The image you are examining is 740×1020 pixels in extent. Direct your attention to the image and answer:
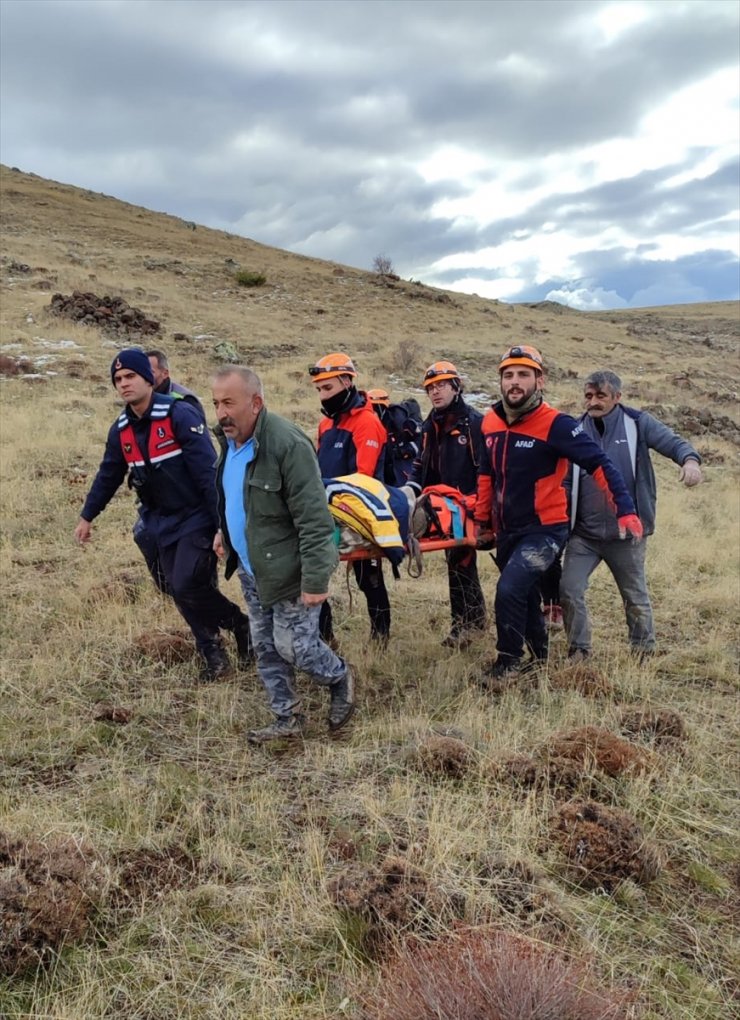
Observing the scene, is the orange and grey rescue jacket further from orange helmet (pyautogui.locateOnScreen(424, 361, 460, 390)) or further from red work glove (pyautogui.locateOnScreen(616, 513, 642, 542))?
orange helmet (pyautogui.locateOnScreen(424, 361, 460, 390))

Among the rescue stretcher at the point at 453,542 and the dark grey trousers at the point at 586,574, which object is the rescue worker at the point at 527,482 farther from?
the dark grey trousers at the point at 586,574

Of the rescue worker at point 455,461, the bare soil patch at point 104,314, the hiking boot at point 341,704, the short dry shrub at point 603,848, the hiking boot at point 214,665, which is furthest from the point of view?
the bare soil patch at point 104,314

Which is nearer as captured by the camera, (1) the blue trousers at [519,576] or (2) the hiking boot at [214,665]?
(1) the blue trousers at [519,576]

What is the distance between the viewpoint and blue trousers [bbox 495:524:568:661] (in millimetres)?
4750

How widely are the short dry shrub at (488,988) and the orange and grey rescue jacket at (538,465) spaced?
9.43ft

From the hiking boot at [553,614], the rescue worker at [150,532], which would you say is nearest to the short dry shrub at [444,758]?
the rescue worker at [150,532]

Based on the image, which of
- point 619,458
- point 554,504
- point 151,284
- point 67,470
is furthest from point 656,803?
point 151,284

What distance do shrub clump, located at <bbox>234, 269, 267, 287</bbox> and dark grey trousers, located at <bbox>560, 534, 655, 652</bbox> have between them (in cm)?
3017

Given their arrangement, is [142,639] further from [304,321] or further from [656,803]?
[304,321]

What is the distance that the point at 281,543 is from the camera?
13.0 ft

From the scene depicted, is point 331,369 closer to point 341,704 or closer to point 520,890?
point 341,704

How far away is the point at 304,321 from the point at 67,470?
19.2 m

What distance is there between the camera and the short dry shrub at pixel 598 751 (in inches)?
144

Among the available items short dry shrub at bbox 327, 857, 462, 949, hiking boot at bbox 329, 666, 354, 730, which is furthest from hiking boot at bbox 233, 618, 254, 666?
short dry shrub at bbox 327, 857, 462, 949
